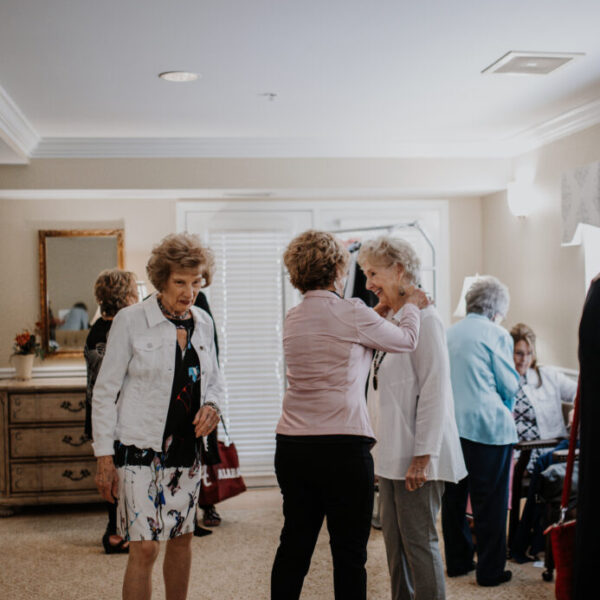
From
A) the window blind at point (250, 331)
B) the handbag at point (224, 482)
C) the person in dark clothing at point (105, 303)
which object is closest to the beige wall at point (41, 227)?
the window blind at point (250, 331)

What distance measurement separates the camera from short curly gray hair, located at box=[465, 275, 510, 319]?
3189mm

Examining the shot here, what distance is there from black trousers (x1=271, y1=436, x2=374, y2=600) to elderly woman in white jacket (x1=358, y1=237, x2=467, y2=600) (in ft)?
0.91

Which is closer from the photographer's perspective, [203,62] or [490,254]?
[203,62]

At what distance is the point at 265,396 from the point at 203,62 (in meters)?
2.89

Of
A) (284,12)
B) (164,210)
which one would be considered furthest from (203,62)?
(164,210)

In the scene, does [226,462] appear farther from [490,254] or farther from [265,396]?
[490,254]

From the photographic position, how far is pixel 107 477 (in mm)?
2203

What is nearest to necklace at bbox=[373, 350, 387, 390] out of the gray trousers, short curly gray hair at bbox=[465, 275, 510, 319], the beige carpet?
the gray trousers

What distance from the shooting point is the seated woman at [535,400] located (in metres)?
3.85

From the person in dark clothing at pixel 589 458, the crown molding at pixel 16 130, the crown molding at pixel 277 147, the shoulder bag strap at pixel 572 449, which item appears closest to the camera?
the person in dark clothing at pixel 589 458

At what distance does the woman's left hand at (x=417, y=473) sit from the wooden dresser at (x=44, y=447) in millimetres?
2796

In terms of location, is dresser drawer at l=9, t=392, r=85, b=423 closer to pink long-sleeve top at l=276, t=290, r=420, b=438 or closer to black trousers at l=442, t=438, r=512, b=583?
black trousers at l=442, t=438, r=512, b=583

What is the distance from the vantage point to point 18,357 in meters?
4.82

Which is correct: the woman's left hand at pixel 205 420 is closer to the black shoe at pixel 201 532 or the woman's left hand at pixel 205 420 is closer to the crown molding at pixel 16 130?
the black shoe at pixel 201 532
